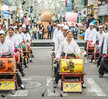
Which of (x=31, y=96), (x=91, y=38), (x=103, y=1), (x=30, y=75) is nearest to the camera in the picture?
(x=31, y=96)

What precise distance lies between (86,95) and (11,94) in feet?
7.31

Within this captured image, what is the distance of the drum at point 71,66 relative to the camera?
7.46 m

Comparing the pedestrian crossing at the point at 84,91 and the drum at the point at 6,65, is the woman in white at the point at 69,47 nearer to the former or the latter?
the pedestrian crossing at the point at 84,91

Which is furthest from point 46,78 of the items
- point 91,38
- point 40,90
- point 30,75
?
point 91,38

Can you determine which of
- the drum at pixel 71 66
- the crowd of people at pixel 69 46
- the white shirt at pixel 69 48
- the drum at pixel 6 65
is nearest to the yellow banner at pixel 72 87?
the drum at pixel 71 66

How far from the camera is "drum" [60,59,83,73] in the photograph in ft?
24.5

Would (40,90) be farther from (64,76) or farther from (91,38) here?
(91,38)

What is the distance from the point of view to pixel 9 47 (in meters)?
8.12

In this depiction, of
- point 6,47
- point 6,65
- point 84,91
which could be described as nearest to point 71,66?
point 84,91

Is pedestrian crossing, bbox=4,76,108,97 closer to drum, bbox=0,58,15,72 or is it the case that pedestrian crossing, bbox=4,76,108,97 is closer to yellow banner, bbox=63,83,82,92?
yellow banner, bbox=63,83,82,92

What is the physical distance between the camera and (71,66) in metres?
7.46

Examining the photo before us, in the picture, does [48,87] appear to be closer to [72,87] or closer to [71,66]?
[72,87]

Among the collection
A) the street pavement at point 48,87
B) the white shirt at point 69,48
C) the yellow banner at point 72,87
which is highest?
the white shirt at point 69,48

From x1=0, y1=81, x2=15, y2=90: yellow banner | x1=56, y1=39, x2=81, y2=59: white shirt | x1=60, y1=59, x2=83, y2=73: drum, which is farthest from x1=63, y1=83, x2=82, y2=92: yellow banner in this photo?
x1=0, y1=81, x2=15, y2=90: yellow banner
